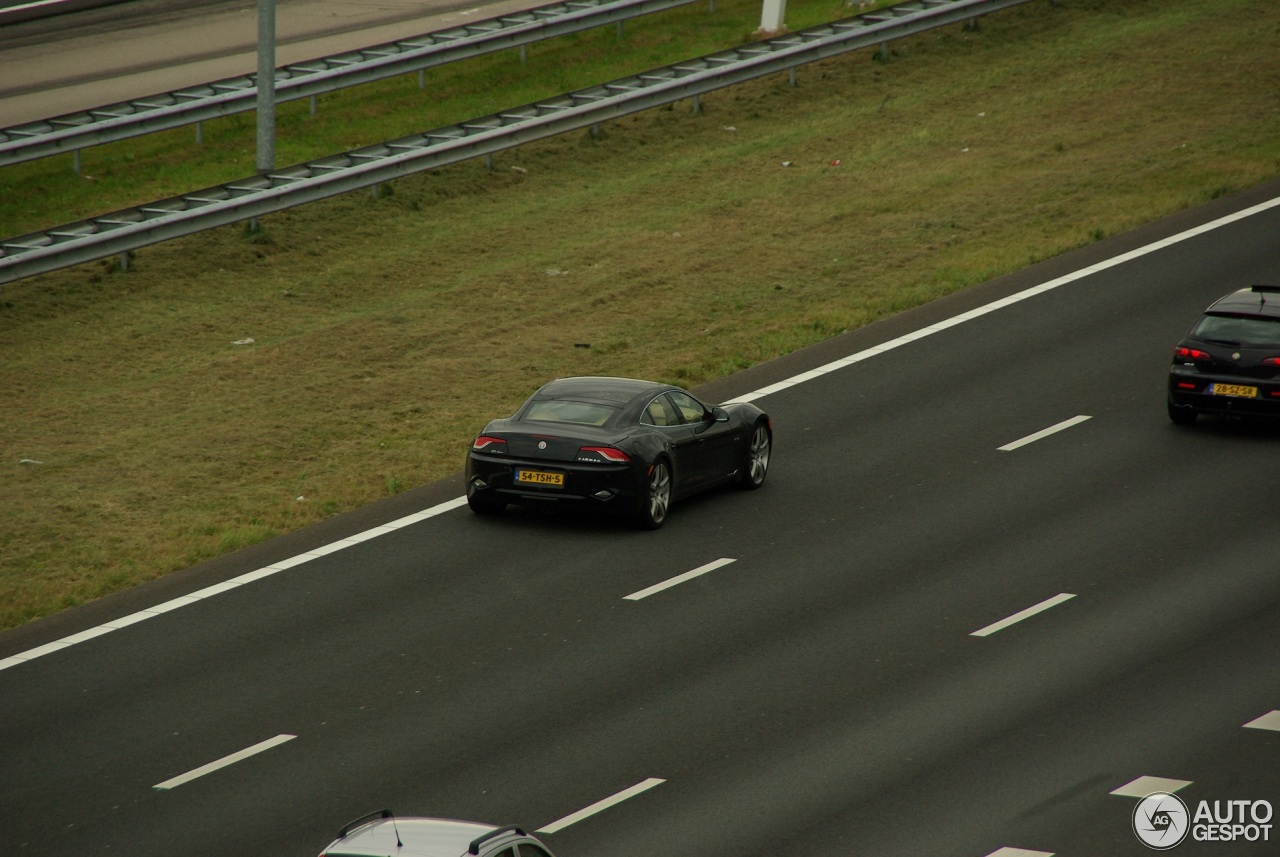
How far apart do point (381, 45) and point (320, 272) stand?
385 inches

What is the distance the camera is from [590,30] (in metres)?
39.1

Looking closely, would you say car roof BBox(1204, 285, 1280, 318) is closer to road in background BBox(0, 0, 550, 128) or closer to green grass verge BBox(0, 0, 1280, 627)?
green grass verge BBox(0, 0, 1280, 627)

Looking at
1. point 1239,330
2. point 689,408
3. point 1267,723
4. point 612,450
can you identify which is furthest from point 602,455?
point 1239,330

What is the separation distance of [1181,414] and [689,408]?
6.15m

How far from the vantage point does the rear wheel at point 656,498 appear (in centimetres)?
1723

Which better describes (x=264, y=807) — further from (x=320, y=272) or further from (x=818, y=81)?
(x=818, y=81)

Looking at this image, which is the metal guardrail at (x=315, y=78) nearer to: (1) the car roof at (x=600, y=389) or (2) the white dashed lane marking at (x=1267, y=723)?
(1) the car roof at (x=600, y=389)

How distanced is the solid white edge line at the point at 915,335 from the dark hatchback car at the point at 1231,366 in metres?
4.51

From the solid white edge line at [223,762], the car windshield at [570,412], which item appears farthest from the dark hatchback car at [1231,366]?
the solid white edge line at [223,762]

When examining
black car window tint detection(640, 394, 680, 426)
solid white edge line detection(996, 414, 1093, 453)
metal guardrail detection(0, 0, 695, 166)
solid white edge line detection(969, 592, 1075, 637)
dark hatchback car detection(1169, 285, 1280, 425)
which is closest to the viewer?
solid white edge line detection(969, 592, 1075, 637)

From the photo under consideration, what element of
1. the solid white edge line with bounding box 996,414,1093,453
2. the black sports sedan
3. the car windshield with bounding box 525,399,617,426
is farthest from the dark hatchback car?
the car windshield with bounding box 525,399,617,426

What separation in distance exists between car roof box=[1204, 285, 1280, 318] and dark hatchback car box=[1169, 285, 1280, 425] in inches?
0.5

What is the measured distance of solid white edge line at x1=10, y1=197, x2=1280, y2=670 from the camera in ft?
50.2

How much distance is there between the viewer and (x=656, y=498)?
688 inches
